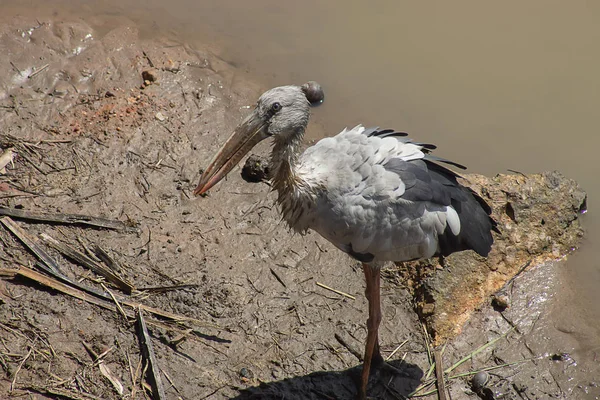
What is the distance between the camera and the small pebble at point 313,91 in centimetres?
720

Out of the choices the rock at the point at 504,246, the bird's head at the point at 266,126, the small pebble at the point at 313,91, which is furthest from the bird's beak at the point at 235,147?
the small pebble at the point at 313,91

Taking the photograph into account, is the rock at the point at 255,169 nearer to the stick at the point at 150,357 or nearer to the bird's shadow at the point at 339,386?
the stick at the point at 150,357

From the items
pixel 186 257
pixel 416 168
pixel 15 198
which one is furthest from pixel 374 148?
pixel 15 198

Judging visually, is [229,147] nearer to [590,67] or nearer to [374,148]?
[374,148]

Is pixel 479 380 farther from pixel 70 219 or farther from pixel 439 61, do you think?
pixel 439 61

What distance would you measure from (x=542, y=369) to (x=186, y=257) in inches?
130

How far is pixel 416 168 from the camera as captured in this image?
4.50 m

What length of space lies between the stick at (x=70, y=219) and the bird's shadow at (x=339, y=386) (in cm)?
190

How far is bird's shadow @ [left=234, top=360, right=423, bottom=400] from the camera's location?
4.69 m

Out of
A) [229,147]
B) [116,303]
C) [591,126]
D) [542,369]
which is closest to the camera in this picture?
[229,147]

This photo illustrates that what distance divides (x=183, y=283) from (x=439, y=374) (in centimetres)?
232

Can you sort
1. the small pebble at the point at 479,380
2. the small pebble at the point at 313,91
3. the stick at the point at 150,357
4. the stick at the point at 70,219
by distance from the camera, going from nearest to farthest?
the stick at the point at 150,357
the small pebble at the point at 479,380
the stick at the point at 70,219
the small pebble at the point at 313,91

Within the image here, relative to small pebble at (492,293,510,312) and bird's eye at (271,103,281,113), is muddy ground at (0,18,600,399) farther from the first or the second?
bird's eye at (271,103,281,113)

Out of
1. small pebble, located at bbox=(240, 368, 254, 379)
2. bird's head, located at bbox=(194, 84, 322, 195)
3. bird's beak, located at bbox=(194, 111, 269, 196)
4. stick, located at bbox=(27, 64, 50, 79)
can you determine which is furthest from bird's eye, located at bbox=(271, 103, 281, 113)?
stick, located at bbox=(27, 64, 50, 79)
